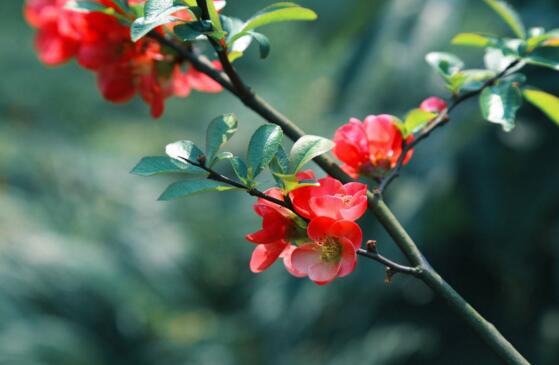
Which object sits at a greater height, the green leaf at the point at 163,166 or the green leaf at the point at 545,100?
the green leaf at the point at 163,166

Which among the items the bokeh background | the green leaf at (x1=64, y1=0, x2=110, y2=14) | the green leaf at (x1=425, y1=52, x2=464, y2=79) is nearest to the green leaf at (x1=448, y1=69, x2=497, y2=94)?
the green leaf at (x1=425, y1=52, x2=464, y2=79)

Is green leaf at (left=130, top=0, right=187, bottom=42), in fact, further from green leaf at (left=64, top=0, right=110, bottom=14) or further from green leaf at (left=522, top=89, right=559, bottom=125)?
green leaf at (left=522, top=89, right=559, bottom=125)

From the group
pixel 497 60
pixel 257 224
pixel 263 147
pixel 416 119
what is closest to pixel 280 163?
pixel 263 147

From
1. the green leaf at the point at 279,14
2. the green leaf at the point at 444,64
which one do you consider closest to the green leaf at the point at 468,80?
the green leaf at the point at 444,64

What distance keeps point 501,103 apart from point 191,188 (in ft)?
0.71

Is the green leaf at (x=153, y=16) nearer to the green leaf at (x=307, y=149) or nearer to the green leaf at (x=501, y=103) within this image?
the green leaf at (x=307, y=149)

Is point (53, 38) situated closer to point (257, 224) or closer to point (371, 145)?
point (371, 145)

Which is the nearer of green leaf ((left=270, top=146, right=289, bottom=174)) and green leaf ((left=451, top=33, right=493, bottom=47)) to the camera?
green leaf ((left=270, top=146, right=289, bottom=174))

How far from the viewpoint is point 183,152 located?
0.41m

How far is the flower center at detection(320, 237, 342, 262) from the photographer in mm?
398

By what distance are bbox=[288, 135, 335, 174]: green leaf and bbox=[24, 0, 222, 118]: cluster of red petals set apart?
208 millimetres

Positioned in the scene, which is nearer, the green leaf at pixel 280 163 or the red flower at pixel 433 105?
the green leaf at pixel 280 163

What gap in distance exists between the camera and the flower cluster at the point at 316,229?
15.1 inches

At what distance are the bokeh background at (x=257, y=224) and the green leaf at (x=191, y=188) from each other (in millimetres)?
1183
